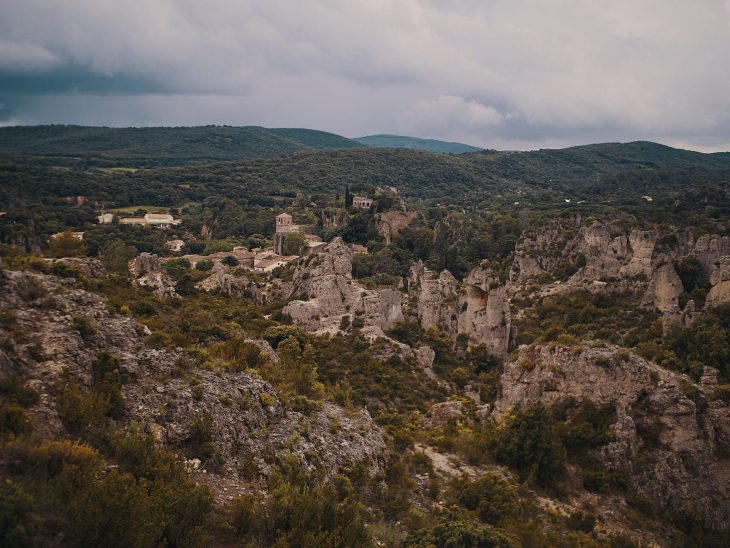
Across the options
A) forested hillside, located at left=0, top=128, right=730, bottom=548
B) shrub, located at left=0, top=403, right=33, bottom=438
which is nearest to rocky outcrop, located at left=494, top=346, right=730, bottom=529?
forested hillside, located at left=0, top=128, right=730, bottom=548

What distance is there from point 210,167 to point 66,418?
A: 162718 millimetres

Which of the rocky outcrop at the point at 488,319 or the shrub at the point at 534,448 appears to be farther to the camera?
the rocky outcrop at the point at 488,319

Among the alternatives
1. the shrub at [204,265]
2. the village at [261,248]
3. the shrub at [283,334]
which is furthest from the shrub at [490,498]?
the shrub at [204,265]

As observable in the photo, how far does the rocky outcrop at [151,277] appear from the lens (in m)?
31.6

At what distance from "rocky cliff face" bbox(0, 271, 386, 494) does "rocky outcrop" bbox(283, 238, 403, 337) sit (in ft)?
54.9

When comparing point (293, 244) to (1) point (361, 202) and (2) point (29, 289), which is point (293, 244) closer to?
(1) point (361, 202)

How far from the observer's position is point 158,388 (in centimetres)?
1510

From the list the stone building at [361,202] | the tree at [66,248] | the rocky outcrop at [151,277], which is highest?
the stone building at [361,202]

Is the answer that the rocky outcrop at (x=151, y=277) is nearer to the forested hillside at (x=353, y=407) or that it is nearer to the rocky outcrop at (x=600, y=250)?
the forested hillside at (x=353, y=407)

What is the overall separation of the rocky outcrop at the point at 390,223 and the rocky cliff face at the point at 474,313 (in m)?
37.9

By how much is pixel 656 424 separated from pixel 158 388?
1891 centimetres

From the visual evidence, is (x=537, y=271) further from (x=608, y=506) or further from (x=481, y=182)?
(x=481, y=182)

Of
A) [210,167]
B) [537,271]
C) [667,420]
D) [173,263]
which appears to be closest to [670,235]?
[537,271]

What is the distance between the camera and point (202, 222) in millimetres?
100438
